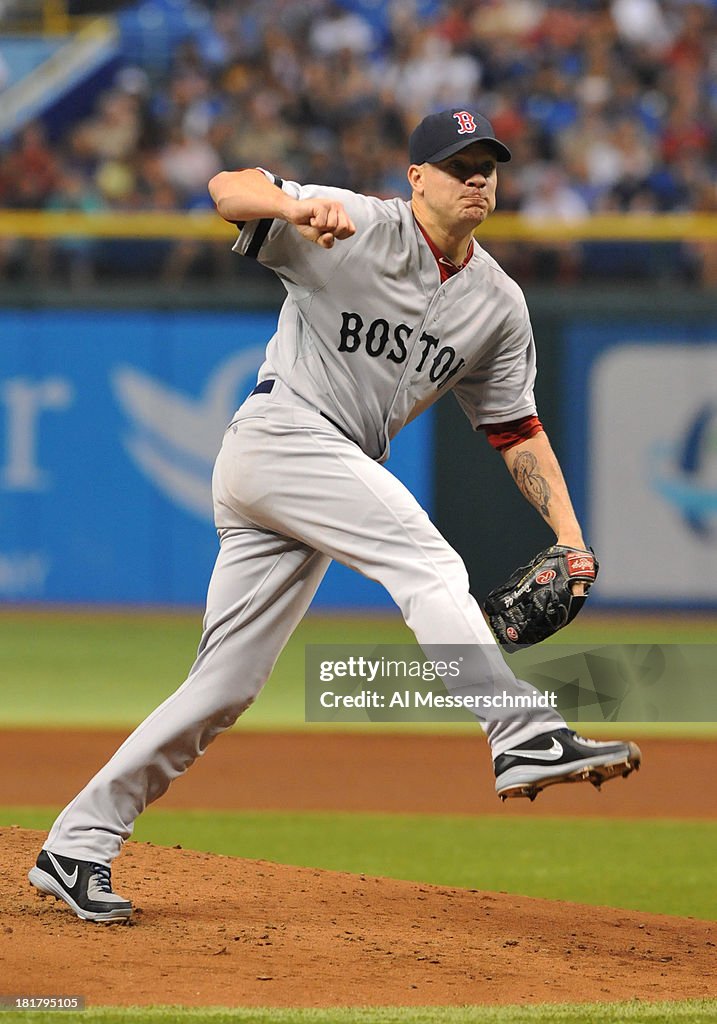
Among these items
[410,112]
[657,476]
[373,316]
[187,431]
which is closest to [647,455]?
[657,476]

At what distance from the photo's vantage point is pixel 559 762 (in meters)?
3.37

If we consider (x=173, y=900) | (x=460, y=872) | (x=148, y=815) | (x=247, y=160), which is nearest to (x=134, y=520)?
(x=247, y=160)

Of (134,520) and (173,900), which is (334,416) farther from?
(134,520)

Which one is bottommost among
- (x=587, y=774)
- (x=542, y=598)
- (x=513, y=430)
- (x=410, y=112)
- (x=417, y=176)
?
(x=587, y=774)

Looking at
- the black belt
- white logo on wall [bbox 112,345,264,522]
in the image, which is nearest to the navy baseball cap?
the black belt

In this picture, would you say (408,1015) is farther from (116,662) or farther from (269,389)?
(116,662)

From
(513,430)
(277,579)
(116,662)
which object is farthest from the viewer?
(116,662)

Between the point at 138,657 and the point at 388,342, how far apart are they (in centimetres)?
694

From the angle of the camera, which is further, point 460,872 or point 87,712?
point 87,712

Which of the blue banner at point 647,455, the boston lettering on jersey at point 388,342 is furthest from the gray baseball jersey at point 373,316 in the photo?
the blue banner at point 647,455

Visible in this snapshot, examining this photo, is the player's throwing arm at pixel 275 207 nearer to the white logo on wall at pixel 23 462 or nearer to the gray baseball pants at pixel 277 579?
the gray baseball pants at pixel 277 579

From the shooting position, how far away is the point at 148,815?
661cm

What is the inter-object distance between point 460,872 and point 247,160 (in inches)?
344

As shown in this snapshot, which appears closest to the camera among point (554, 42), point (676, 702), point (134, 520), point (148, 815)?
point (148, 815)
